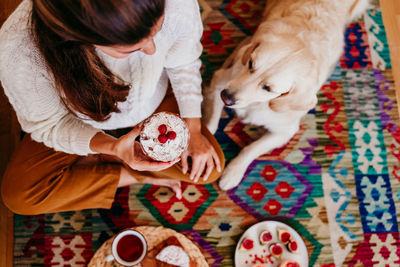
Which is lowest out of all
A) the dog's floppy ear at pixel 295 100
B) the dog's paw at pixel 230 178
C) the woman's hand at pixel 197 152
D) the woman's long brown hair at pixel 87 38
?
the dog's paw at pixel 230 178

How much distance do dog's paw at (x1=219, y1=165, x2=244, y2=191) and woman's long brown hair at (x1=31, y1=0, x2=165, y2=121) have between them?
812 millimetres

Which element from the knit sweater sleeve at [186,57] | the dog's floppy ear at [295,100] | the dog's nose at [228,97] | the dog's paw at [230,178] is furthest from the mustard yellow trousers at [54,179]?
the dog's floppy ear at [295,100]

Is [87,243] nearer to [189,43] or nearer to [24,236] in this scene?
[24,236]

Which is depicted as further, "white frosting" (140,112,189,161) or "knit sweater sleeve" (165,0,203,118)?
"knit sweater sleeve" (165,0,203,118)

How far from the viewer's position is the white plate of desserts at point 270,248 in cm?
152

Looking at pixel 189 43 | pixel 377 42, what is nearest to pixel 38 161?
pixel 189 43

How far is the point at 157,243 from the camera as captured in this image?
4.75 ft

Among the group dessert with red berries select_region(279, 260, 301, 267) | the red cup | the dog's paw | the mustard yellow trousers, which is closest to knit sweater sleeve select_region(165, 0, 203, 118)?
the mustard yellow trousers

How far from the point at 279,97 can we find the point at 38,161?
3.43 feet

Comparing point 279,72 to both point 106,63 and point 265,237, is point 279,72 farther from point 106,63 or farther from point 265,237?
point 265,237

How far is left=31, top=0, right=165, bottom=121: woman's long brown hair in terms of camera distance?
553 mm

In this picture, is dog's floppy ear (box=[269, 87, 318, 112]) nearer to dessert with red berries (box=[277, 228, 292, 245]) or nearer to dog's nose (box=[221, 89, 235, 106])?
dog's nose (box=[221, 89, 235, 106])

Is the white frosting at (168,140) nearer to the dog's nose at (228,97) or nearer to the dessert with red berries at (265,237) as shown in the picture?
the dog's nose at (228,97)

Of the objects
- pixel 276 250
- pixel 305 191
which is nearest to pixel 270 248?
pixel 276 250
